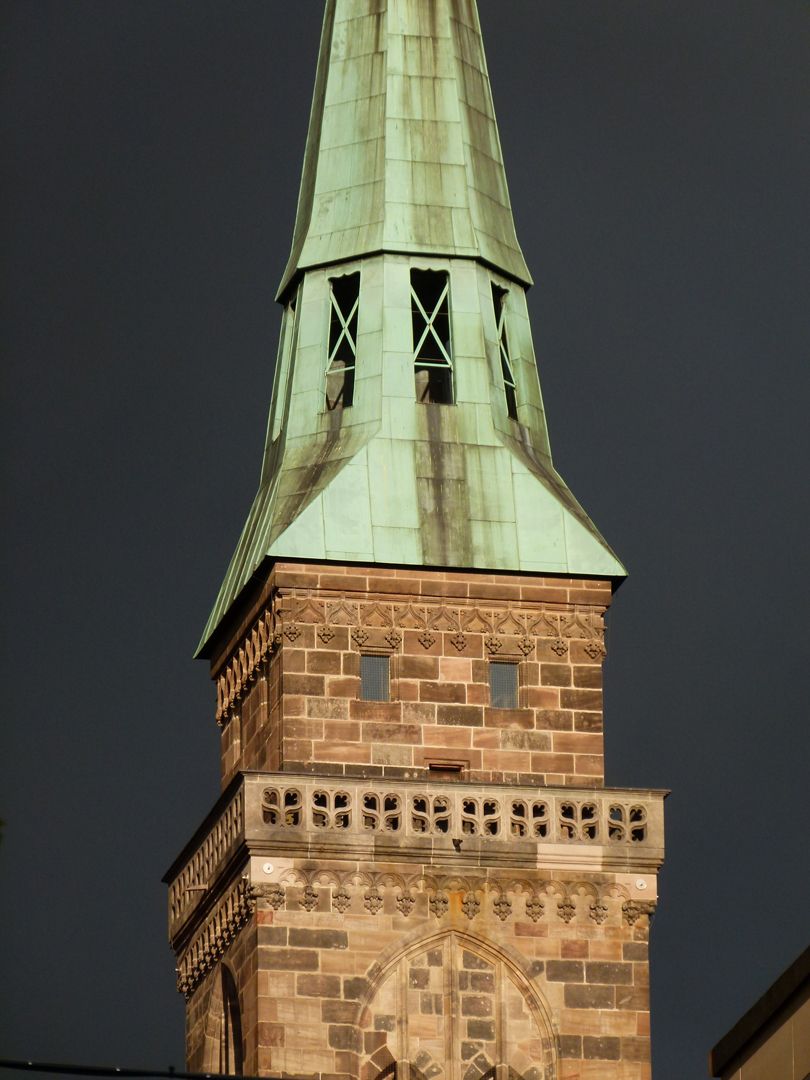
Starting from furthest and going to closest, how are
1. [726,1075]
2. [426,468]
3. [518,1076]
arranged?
1. [426,468]
2. [518,1076]
3. [726,1075]

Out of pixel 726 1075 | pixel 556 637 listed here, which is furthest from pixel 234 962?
pixel 726 1075

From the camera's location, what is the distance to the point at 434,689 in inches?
2391

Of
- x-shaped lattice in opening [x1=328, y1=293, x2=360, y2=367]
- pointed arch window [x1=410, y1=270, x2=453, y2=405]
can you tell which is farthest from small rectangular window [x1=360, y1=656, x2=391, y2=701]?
x-shaped lattice in opening [x1=328, y1=293, x2=360, y2=367]

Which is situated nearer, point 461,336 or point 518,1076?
point 518,1076

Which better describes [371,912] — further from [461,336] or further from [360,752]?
[461,336]

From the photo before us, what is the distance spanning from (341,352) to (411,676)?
5912 mm

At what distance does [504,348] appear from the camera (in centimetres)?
6488

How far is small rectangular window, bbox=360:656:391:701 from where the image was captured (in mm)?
60594

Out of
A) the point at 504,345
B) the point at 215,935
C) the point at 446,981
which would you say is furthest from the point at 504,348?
the point at 446,981

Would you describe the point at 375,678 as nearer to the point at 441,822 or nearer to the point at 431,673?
the point at 431,673

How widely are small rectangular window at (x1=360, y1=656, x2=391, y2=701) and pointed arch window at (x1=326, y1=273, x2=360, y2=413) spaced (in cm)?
467

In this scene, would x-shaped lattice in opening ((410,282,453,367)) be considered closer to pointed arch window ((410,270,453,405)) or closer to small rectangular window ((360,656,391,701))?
pointed arch window ((410,270,453,405))

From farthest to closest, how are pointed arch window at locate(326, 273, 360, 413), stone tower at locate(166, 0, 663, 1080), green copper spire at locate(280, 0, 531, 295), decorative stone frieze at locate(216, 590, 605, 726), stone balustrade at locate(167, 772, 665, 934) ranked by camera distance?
green copper spire at locate(280, 0, 531, 295), pointed arch window at locate(326, 273, 360, 413), decorative stone frieze at locate(216, 590, 605, 726), stone balustrade at locate(167, 772, 665, 934), stone tower at locate(166, 0, 663, 1080)

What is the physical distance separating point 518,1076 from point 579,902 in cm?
258
